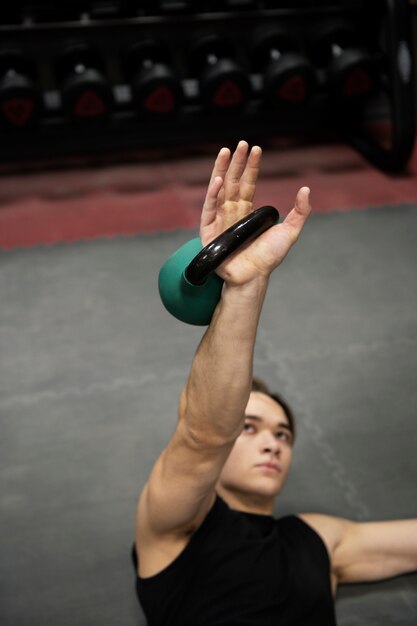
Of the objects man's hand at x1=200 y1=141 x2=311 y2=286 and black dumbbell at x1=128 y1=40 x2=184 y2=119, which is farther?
black dumbbell at x1=128 y1=40 x2=184 y2=119

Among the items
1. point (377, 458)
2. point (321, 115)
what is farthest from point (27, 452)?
point (321, 115)

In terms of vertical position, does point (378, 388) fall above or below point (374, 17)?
below

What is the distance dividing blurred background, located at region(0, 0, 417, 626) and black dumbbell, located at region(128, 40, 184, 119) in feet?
0.04

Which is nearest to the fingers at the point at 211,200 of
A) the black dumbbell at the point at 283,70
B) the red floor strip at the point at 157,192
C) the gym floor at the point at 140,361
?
the gym floor at the point at 140,361

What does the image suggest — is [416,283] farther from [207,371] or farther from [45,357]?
[207,371]

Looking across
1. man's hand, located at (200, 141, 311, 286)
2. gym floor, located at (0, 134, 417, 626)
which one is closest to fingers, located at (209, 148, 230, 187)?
man's hand, located at (200, 141, 311, 286)

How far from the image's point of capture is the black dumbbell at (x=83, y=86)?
459cm

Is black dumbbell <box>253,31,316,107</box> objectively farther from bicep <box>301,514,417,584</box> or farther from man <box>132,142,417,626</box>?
bicep <box>301,514,417,584</box>

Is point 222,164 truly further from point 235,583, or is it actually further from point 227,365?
point 235,583

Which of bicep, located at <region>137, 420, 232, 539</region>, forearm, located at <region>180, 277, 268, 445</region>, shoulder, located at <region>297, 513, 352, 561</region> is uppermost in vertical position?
forearm, located at <region>180, 277, 268, 445</region>

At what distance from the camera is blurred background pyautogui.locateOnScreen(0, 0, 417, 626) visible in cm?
257

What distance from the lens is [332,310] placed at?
3.59 meters

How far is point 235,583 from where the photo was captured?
1.92 metres

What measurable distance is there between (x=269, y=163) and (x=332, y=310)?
1.73 meters
